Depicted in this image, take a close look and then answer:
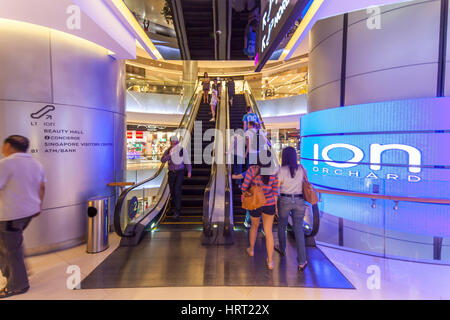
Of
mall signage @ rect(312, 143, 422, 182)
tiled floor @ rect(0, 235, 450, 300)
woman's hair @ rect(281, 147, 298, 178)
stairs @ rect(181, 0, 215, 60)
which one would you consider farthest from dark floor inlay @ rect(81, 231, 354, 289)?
stairs @ rect(181, 0, 215, 60)

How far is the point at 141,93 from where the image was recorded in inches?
529

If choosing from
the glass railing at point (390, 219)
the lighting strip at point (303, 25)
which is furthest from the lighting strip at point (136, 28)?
the glass railing at point (390, 219)

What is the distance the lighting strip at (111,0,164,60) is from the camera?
13.0ft

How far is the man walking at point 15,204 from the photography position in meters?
2.62

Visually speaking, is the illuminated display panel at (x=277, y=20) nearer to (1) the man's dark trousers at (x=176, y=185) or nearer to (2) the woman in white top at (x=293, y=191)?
(2) the woman in white top at (x=293, y=191)

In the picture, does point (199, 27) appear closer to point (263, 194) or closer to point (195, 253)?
point (263, 194)

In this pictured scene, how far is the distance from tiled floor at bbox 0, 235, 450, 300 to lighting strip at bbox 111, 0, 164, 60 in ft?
14.2

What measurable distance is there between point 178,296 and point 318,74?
6.89 metres

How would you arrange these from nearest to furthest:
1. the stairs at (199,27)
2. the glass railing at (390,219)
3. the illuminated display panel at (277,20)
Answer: the illuminated display panel at (277,20)
the glass railing at (390,219)
the stairs at (199,27)

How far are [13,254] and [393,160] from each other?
22.3 feet

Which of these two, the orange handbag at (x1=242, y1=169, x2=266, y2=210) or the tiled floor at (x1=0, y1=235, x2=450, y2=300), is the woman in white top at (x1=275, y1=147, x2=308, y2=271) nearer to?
the orange handbag at (x1=242, y1=169, x2=266, y2=210)

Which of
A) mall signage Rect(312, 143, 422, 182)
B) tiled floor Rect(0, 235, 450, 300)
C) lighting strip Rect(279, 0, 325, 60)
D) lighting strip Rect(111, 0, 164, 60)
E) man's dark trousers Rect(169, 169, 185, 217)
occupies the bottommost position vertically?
tiled floor Rect(0, 235, 450, 300)

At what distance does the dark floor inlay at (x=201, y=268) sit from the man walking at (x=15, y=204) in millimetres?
781
